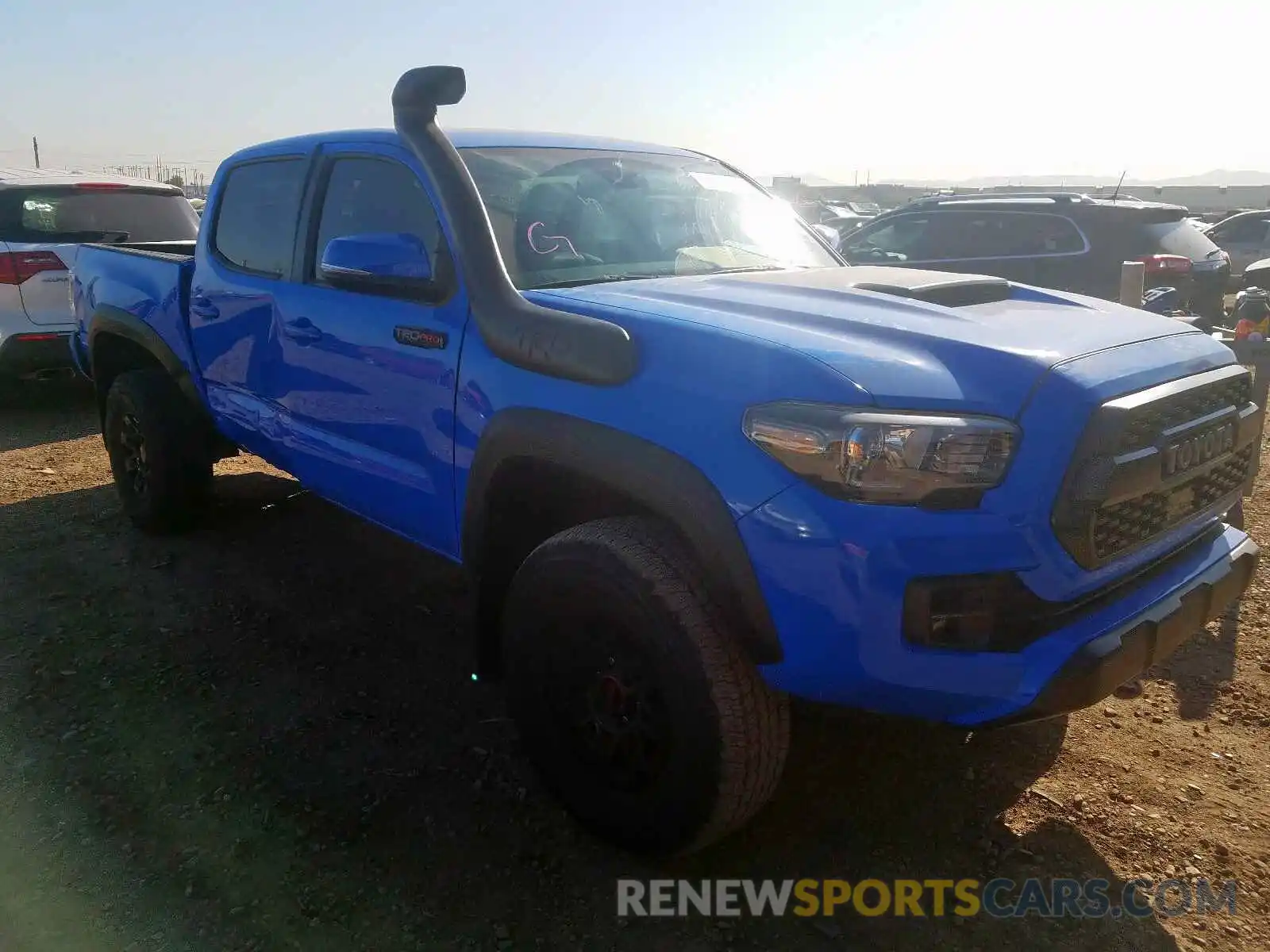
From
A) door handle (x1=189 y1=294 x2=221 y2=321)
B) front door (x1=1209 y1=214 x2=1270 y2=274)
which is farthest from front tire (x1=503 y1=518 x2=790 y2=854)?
front door (x1=1209 y1=214 x2=1270 y2=274)

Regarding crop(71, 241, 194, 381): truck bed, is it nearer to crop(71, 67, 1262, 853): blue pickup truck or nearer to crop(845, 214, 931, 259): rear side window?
crop(71, 67, 1262, 853): blue pickup truck

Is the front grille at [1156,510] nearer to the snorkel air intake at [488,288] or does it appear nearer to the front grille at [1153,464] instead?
the front grille at [1153,464]

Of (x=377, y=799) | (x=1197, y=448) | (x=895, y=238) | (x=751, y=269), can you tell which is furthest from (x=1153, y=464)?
(x=895, y=238)

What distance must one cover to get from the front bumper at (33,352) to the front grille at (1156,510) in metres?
7.07

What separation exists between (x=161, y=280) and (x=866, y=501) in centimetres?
384

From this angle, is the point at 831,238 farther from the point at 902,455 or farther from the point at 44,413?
the point at 902,455

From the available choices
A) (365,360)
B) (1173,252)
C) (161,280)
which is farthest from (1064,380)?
(1173,252)

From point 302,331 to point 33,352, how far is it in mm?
4653

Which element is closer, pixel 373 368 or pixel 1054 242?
pixel 373 368

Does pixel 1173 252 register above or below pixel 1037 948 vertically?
above

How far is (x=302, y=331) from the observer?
3510mm

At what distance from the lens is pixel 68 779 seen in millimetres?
2871

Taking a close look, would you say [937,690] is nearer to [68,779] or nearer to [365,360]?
[365,360]

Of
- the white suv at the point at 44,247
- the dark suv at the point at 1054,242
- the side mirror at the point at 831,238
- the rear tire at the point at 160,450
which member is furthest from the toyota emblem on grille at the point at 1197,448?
the white suv at the point at 44,247
